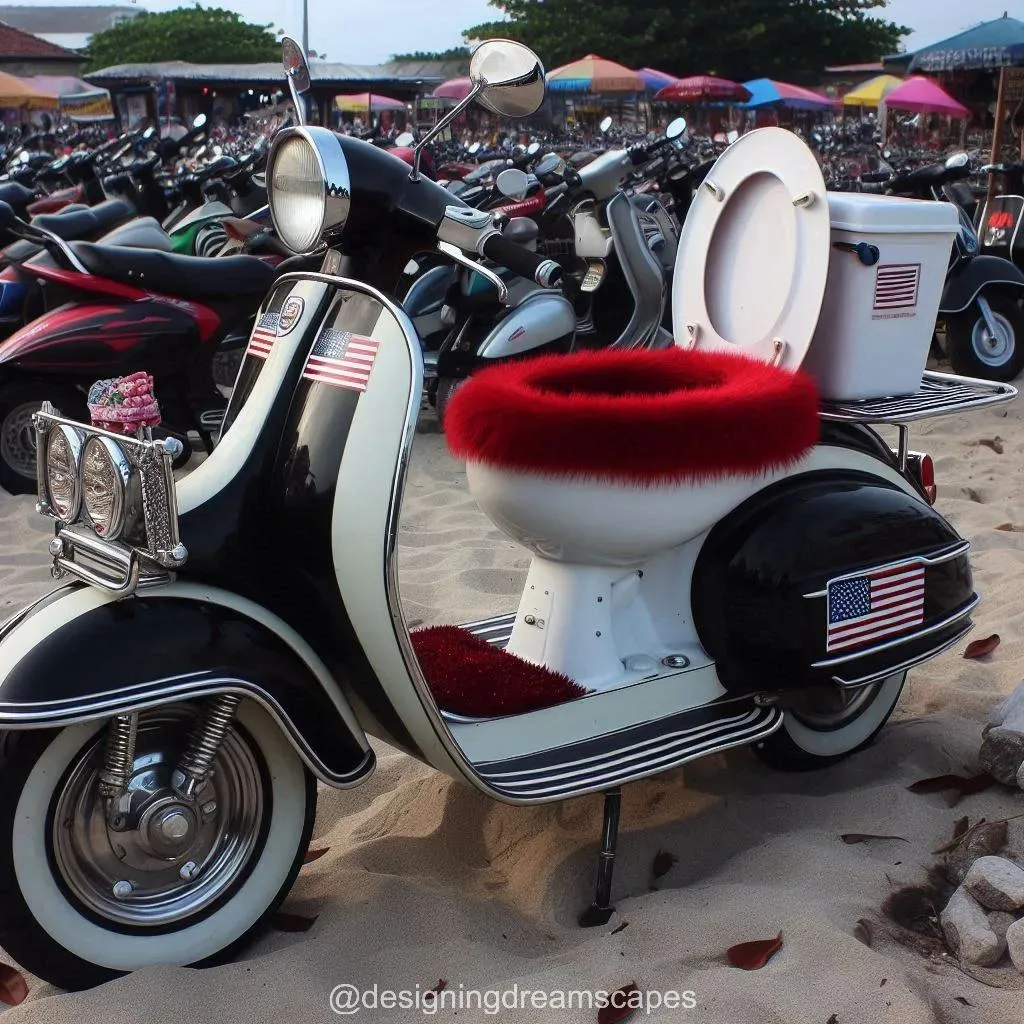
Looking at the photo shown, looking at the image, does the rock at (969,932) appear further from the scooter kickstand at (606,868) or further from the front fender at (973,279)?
the front fender at (973,279)

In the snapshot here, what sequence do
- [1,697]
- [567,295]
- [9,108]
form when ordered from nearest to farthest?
[1,697], [567,295], [9,108]

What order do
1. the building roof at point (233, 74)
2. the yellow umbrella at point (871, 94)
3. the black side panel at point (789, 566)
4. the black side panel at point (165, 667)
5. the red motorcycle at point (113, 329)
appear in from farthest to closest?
the building roof at point (233, 74)
the yellow umbrella at point (871, 94)
the red motorcycle at point (113, 329)
the black side panel at point (789, 566)
the black side panel at point (165, 667)

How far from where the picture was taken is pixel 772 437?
6.99 ft

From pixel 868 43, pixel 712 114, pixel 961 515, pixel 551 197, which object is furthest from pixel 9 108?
pixel 961 515

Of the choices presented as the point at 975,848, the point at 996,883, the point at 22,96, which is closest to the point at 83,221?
the point at 975,848

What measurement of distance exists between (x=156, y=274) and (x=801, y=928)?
12.2 feet

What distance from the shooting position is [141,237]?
214 inches

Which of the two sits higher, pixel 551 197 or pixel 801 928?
pixel 551 197

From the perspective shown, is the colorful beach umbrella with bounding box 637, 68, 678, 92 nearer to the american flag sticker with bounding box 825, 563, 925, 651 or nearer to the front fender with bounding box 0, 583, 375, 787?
the american flag sticker with bounding box 825, 563, 925, 651

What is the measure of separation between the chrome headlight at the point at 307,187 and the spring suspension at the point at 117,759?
0.78 m

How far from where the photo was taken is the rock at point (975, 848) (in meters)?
2.11

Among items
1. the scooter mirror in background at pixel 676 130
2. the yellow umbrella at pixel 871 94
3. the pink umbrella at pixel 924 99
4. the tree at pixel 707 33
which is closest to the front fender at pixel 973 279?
the scooter mirror in background at pixel 676 130

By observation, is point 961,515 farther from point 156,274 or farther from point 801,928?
point 156,274

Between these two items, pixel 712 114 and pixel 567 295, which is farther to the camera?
pixel 712 114
